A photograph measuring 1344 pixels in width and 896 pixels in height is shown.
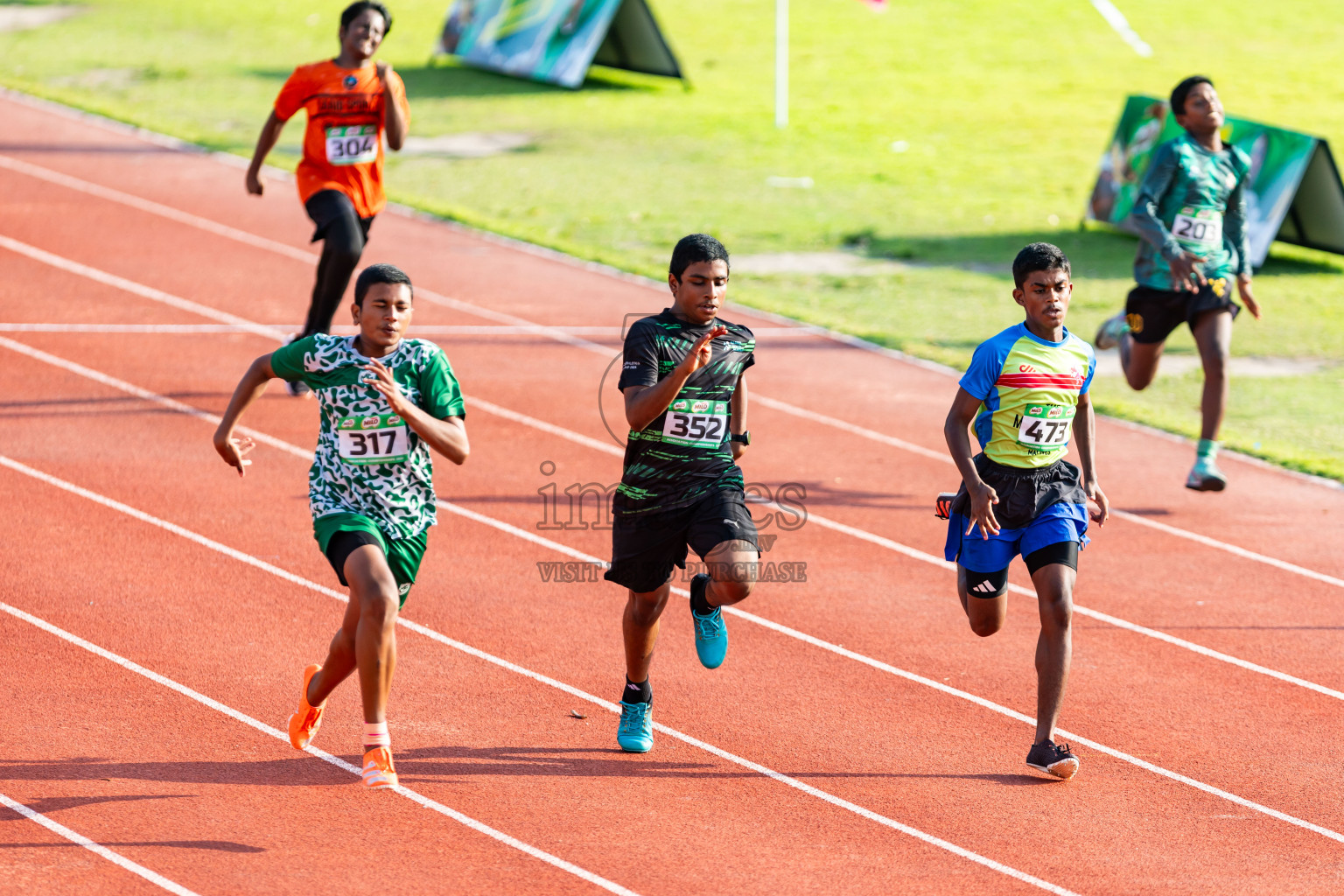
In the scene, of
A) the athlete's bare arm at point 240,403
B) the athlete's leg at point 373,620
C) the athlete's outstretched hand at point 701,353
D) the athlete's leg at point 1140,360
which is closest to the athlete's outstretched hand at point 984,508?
the athlete's outstretched hand at point 701,353

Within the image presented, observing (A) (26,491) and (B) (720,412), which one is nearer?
(B) (720,412)

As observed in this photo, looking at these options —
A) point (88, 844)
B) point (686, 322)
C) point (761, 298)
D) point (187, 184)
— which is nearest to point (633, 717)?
point (686, 322)

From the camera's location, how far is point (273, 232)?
13.7 m

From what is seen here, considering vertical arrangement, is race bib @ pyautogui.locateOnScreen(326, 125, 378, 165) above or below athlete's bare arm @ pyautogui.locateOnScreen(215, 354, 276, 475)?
above

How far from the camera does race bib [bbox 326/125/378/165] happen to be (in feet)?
30.1

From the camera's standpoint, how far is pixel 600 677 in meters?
6.34

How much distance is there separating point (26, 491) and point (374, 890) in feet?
14.0

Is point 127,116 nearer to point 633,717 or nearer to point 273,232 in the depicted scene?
point 273,232

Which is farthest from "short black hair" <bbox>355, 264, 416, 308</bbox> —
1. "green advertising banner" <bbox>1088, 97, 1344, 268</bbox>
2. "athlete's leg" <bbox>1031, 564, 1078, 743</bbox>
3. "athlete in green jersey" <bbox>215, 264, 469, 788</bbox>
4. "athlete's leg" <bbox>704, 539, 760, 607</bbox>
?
"green advertising banner" <bbox>1088, 97, 1344, 268</bbox>

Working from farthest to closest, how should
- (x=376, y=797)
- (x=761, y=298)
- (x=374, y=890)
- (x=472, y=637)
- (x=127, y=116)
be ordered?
(x=127, y=116) < (x=761, y=298) < (x=472, y=637) < (x=376, y=797) < (x=374, y=890)

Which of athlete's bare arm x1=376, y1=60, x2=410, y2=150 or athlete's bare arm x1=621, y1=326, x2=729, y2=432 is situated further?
athlete's bare arm x1=376, y1=60, x2=410, y2=150

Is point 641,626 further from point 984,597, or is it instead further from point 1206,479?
point 1206,479

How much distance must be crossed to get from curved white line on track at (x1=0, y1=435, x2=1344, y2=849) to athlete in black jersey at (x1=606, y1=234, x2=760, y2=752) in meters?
0.64

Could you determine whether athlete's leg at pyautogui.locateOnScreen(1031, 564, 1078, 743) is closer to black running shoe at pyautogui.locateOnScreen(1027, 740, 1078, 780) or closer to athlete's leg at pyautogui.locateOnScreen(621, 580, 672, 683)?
black running shoe at pyautogui.locateOnScreen(1027, 740, 1078, 780)
